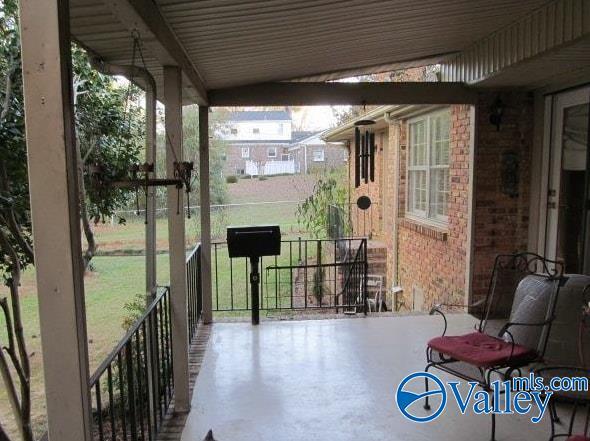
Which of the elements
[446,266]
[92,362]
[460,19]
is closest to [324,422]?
[460,19]

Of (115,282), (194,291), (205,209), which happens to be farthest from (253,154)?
(194,291)

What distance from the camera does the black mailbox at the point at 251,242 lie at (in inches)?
186

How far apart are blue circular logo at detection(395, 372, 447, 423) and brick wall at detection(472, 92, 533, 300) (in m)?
1.89

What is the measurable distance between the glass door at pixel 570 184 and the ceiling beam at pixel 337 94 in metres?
0.88

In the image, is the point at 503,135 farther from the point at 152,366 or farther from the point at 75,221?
the point at 75,221

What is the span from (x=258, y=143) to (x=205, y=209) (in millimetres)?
17092

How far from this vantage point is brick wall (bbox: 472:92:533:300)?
484 cm

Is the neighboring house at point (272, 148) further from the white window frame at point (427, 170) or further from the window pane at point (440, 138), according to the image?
the window pane at point (440, 138)

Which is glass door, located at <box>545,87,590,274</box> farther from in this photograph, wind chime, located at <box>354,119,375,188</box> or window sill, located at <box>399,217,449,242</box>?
wind chime, located at <box>354,119,375,188</box>

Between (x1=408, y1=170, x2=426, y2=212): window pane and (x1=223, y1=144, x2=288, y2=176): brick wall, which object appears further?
(x1=223, y1=144, x2=288, y2=176): brick wall

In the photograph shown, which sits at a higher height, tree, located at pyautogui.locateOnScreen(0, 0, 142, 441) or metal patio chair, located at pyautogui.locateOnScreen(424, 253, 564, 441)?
tree, located at pyautogui.locateOnScreen(0, 0, 142, 441)

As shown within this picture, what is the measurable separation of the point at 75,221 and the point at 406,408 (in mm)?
2520

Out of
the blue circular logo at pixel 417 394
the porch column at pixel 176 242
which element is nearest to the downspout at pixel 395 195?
the blue circular logo at pixel 417 394

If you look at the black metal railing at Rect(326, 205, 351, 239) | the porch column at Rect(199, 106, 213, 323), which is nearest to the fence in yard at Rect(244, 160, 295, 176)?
the black metal railing at Rect(326, 205, 351, 239)
